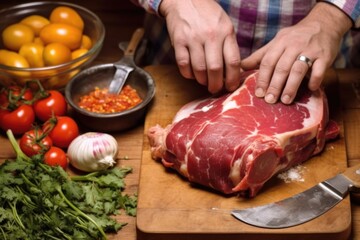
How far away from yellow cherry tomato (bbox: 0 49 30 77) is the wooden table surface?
25cm

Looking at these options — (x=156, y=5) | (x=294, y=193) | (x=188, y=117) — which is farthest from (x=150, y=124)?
(x=294, y=193)

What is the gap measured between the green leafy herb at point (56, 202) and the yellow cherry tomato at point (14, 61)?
375mm

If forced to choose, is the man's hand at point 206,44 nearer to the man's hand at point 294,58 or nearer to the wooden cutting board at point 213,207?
the man's hand at point 294,58

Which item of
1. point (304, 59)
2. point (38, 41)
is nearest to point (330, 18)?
point (304, 59)

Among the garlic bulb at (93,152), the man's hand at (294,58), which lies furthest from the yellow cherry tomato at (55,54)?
the man's hand at (294,58)

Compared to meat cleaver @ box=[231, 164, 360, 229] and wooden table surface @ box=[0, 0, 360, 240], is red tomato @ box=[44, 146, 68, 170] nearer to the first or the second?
wooden table surface @ box=[0, 0, 360, 240]

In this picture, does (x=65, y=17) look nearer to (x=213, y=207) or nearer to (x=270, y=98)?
(x=270, y=98)

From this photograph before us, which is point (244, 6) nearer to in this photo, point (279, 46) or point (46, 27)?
point (279, 46)

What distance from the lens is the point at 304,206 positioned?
1.71 metres

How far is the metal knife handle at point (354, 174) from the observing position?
5.77ft

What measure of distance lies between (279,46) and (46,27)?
87 centimetres

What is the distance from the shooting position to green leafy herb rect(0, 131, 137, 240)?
1.68 meters

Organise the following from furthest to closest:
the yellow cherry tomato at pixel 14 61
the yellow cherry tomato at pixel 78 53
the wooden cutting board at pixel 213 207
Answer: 1. the yellow cherry tomato at pixel 78 53
2. the yellow cherry tomato at pixel 14 61
3. the wooden cutting board at pixel 213 207

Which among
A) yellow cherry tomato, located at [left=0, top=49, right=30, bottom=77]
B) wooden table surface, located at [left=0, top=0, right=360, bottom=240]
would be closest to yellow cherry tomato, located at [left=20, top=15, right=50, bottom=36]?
yellow cherry tomato, located at [left=0, top=49, right=30, bottom=77]
